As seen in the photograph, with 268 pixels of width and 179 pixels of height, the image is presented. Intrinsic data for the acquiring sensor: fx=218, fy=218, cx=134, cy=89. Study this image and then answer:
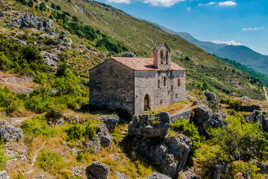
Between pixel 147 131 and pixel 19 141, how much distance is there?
11.6m

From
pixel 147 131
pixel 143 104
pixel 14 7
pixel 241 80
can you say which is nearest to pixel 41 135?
pixel 147 131

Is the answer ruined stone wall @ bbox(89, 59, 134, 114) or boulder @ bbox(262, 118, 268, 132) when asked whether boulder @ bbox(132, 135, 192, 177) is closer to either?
ruined stone wall @ bbox(89, 59, 134, 114)

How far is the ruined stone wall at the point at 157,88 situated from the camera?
2636 cm

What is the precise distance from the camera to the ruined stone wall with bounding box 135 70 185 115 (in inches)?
1038

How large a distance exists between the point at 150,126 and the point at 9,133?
12409mm

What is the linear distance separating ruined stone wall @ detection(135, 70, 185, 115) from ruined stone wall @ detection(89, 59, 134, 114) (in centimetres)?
95

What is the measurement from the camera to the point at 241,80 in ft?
485

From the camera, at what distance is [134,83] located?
2536cm

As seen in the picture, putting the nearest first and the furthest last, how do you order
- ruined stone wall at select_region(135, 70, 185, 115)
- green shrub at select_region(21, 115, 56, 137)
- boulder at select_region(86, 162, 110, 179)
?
boulder at select_region(86, 162, 110, 179)
green shrub at select_region(21, 115, 56, 137)
ruined stone wall at select_region(135, 70, 185, 115)

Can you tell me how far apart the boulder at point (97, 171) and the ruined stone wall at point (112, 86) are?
1039cm

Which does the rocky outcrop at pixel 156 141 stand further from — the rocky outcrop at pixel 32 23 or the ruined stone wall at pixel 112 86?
the rocky outcrop at pixel 32 23

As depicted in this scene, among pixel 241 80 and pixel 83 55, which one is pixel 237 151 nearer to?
pixel 83 55

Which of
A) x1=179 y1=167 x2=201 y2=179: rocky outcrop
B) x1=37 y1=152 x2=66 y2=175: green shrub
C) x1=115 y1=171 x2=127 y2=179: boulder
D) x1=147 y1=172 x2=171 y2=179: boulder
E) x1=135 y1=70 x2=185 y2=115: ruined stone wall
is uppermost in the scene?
x1=135 y1=70 x2=185 y2=115: ruined stone wall

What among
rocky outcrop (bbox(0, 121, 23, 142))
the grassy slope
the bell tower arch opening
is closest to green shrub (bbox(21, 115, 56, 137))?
rocky outcrop (bbox(0, 121, 23, 142))
